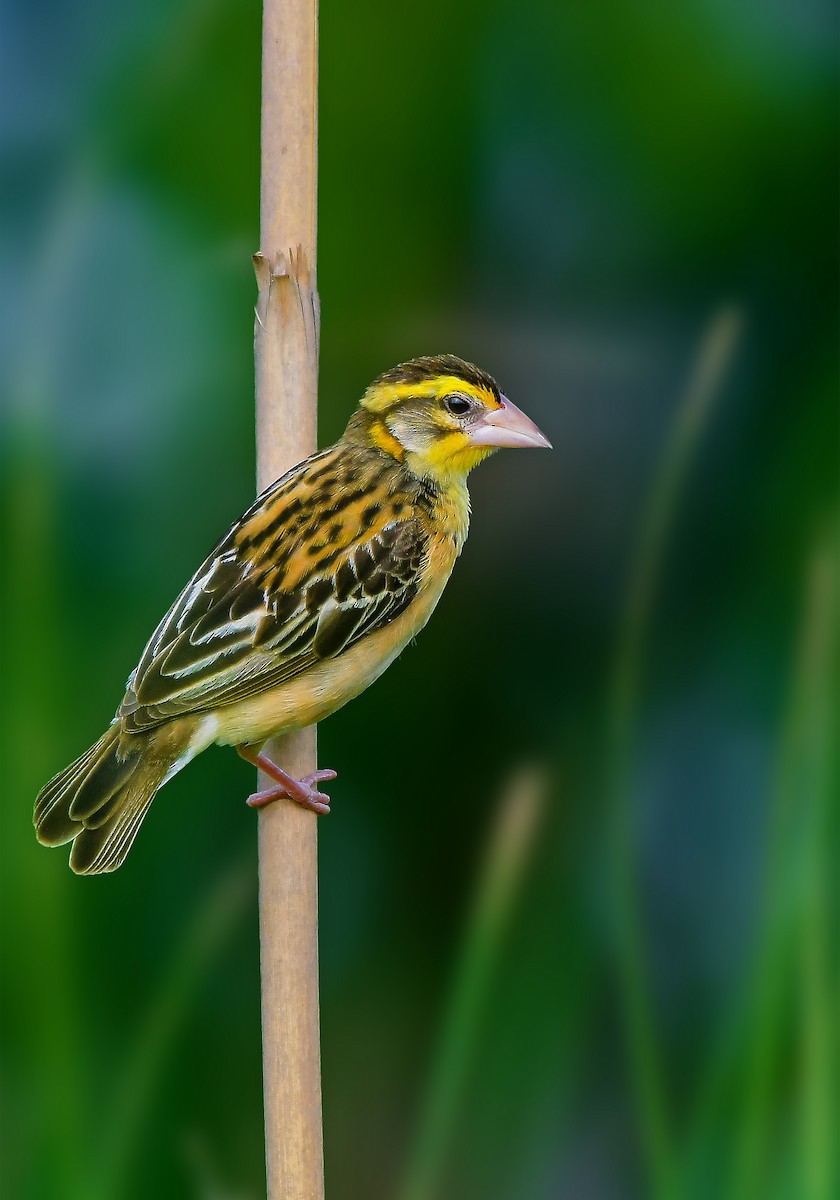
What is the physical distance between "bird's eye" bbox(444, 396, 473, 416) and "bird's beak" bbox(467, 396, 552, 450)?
0.02 m

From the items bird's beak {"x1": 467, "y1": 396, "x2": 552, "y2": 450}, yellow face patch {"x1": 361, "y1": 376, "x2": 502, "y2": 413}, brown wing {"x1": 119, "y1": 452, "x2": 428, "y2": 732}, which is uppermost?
yellow face patch {"x1": 361, "y1": 376, "x2": 502, "y2": 413}

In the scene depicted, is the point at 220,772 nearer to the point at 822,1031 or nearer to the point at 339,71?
the point at 822,1031

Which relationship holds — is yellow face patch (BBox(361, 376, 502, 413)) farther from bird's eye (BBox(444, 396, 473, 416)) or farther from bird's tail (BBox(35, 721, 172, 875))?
bird's tail (BBox(35, 721, 172, 875))

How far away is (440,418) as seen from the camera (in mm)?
1930

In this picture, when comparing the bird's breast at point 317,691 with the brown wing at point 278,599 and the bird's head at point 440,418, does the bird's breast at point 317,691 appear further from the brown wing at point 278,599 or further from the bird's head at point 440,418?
the bird's head at point 440,418

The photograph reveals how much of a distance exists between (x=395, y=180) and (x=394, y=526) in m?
1.05

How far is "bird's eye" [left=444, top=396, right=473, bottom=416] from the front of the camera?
6.19 ft

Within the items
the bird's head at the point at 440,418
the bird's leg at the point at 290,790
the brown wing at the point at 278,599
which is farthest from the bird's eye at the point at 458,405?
the bird's leg at the point at 290,790

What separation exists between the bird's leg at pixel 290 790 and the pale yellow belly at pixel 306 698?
49 mm

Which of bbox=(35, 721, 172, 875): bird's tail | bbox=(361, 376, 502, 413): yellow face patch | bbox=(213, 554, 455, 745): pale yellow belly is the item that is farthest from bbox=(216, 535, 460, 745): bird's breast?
bbox=(361, 376, 502, 413): yellow face patch

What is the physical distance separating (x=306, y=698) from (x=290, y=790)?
126mm

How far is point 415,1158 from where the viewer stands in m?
2.54

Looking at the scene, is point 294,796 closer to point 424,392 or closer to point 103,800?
point 103,800

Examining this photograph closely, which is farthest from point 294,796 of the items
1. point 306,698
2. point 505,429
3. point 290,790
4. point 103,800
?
point 505,429
